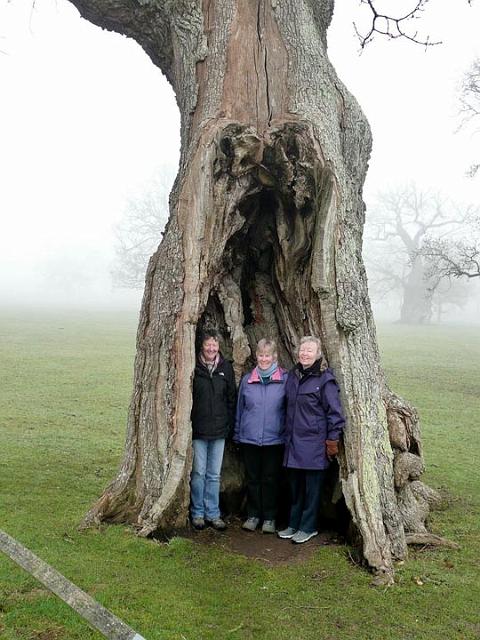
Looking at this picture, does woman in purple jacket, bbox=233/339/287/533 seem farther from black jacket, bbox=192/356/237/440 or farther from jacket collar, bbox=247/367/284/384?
black jacket, bbox=192/356/237/440

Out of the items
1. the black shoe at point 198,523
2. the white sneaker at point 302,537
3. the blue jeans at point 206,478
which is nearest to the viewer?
the white sneaker at point 302,537

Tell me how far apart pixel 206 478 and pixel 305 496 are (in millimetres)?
1038

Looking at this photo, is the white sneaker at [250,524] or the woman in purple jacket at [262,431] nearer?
the woman in purple jacket at [262,431]

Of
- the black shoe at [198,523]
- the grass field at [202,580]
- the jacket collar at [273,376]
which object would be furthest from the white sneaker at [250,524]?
the jacket collar at [273,376]

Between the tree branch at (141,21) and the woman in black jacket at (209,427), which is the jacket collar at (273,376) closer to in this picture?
the woman in black jacket at (209,427)

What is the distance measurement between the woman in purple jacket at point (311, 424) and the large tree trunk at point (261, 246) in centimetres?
15

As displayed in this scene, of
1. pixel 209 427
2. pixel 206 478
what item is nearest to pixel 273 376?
pixel 209 427

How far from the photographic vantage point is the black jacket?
249 inches

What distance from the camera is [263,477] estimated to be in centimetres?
653

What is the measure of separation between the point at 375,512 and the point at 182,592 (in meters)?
1.89

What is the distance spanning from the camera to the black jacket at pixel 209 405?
20.8ft

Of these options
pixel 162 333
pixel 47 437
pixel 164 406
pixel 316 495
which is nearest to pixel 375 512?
pixel 316 495

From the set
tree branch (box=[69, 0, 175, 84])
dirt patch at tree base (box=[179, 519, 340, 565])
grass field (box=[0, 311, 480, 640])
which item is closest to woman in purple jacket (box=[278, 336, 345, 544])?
dirt patch at tree base (box=[179, 519, 340, 565])

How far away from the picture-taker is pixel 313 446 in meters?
5.98
